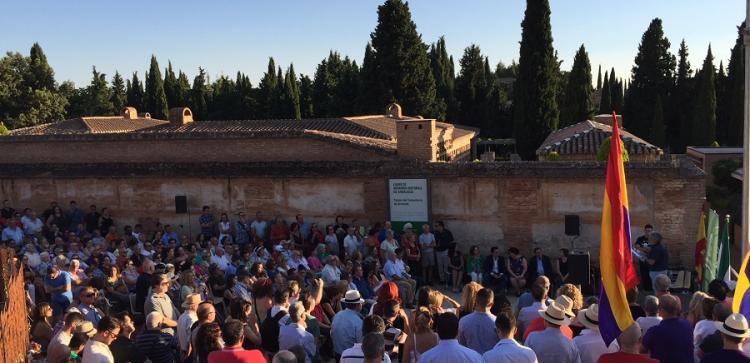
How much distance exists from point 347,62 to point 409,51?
16746mm

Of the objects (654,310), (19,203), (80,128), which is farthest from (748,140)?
(80,128)

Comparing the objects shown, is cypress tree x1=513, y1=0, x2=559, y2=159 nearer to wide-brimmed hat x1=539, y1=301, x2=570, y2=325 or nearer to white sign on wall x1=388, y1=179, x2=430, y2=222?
white sign on wall x1=388, y1=179, x2=430, y2=222

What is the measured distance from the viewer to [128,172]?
17.6 metres

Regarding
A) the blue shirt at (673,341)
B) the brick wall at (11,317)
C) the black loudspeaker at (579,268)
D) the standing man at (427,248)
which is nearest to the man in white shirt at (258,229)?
the standing man at (427,248)

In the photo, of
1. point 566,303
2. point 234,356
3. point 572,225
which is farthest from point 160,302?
point 572,225

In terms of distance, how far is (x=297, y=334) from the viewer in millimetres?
6875

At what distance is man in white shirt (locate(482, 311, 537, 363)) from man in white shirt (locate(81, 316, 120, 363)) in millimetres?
3496

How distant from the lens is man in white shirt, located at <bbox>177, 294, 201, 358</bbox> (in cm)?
754

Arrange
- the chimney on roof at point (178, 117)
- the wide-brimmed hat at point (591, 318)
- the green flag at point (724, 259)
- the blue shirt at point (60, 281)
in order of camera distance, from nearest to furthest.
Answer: the wide-brimmed hat at point (591, 318) → the blue shirt at point (60, 281) → the green flag at point (724, 259) → the chimney on roof at point (178, 117)

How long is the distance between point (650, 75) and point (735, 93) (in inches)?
229

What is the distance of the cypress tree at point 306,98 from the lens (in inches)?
1997

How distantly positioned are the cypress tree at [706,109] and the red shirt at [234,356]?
41278mm

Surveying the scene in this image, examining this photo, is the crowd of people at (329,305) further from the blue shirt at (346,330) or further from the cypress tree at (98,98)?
the cypress tree at (98,98)

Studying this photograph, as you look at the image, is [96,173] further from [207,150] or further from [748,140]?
[748,140]
